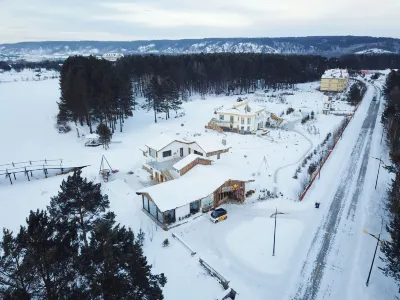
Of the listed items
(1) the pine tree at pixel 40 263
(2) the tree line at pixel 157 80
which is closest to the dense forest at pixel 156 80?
(2) the tree line at pixel 157 80

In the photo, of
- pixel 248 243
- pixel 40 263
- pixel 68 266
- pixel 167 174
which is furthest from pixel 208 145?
pixel 40 263

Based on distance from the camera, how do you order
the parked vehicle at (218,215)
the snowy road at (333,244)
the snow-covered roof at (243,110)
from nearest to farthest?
the snowy road at (333,244) < the parked vehicle at (218,215) < the snow-covered roof at (243,110)

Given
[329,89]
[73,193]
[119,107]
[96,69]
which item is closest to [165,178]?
[73,193]

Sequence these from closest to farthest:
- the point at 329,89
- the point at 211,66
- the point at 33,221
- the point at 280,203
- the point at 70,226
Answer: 1. the point at 33,221
2. the point at 70,226
3. the point at 280,203
4. the point at 211,66
5. the point at 329,89

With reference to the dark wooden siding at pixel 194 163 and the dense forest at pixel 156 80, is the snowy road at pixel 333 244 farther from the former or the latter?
the dense forest at pixel 156 80

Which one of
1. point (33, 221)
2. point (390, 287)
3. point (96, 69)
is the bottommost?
point (390, 287)

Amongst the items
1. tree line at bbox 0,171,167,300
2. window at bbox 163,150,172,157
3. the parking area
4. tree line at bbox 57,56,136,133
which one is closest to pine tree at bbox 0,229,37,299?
tree line at bbox 0,171,167,300

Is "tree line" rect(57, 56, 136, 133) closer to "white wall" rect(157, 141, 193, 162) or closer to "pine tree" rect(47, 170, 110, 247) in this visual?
"white wall" rect(157, 141, 193, 162)

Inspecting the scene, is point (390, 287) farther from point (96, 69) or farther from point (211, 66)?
point (211, 66)
